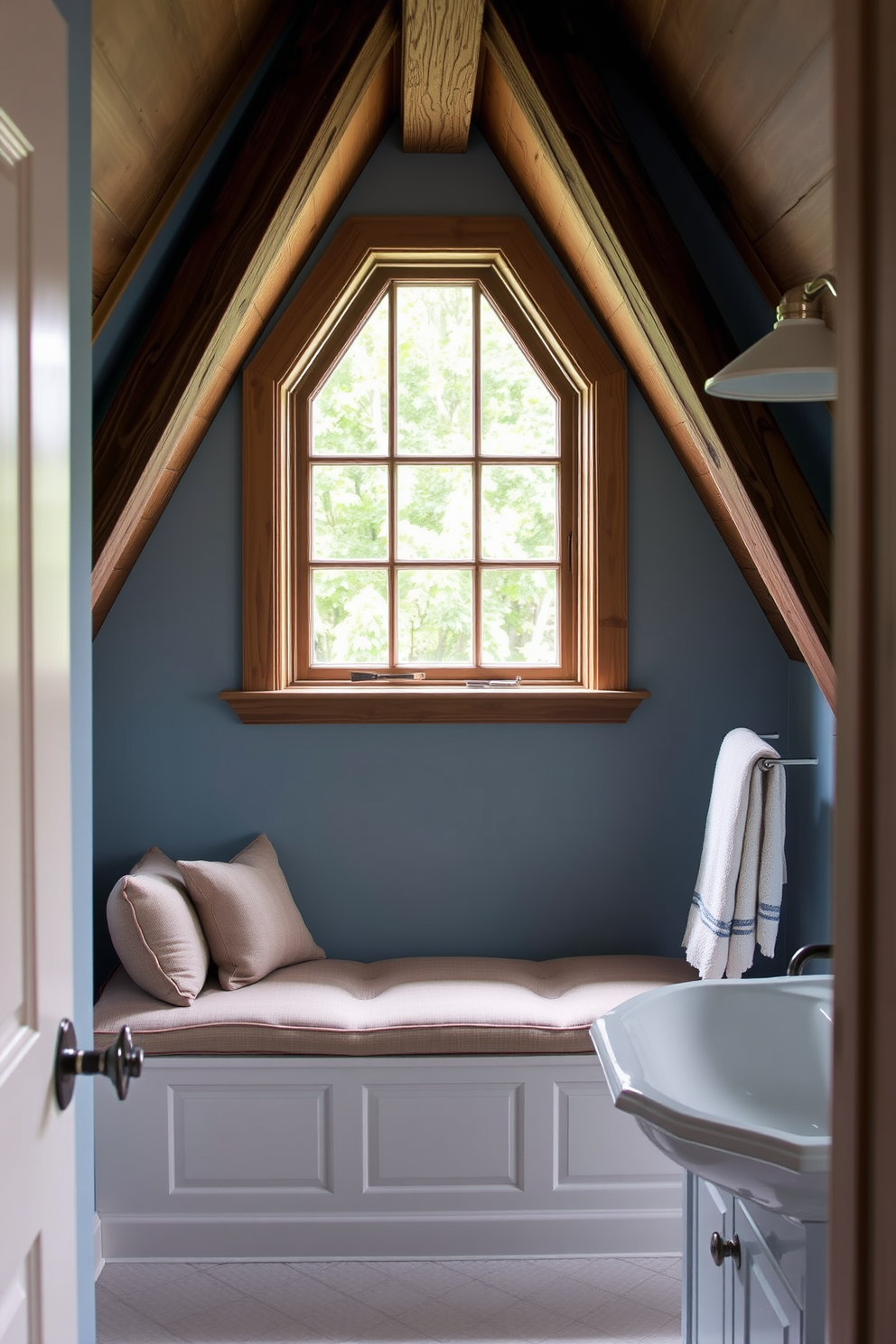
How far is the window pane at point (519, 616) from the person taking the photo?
3.05m

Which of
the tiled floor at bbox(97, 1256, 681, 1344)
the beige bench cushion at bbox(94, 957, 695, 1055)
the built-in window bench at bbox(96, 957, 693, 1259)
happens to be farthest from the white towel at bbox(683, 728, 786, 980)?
the tiled floor at bbox(97, 1256, 681, 1344)

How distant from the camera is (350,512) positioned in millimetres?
3021

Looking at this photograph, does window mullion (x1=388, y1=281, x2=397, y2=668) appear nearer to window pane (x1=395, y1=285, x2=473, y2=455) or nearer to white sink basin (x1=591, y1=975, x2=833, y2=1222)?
window pane (x1=395, y1=285, x2=473, y2=455)

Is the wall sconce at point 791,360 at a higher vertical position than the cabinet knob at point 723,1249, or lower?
higher

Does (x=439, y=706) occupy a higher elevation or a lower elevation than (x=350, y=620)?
lower

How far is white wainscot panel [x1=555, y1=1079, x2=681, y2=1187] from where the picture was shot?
7.97 ft

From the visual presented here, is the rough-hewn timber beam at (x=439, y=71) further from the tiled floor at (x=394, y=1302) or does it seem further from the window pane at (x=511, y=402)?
the tiled floor at (x=394, y=1302)

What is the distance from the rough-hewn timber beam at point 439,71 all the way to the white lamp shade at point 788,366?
999 millimetres

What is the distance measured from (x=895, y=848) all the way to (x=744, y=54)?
5.04ft

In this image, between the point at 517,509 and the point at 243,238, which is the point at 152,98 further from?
the point at 517,509

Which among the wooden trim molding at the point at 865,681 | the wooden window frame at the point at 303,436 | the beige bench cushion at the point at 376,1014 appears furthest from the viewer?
the wooden window frame at the point at 303,436

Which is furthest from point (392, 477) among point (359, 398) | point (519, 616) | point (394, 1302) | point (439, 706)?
point (394, 1302)

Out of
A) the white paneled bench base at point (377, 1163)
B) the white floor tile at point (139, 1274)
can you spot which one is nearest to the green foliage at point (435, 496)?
the white paneled bench base at point (377, 1163)

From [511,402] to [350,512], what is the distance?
0.55 meters
